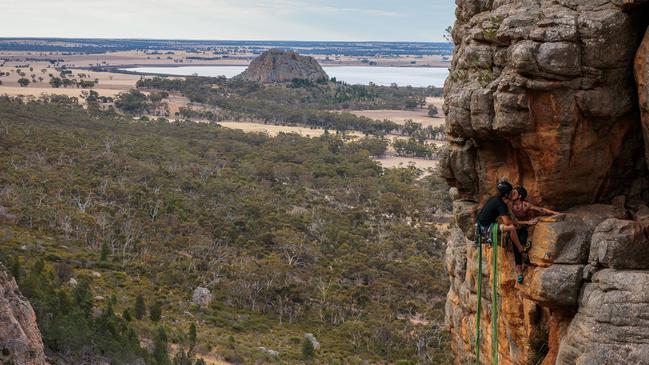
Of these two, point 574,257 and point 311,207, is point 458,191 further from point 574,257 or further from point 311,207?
point 311,207

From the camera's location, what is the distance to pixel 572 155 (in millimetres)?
8648

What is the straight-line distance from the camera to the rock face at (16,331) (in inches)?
737

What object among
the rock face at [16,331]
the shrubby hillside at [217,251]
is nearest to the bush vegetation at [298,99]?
the shrubby hillside at [217,251]

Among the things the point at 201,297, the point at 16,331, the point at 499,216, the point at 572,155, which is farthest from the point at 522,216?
the point at 201,297

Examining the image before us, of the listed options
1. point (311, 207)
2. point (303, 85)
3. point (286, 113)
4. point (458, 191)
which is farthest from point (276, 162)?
point (303, 85)

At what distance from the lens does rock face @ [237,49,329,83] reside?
164125 millimetres

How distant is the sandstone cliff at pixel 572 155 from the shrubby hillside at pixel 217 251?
61.0 ft

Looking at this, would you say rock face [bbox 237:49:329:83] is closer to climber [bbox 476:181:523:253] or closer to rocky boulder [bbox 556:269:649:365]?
climber [bbox 476:181:523:253]

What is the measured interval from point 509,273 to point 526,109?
2.08 metres

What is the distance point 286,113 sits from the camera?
123 m

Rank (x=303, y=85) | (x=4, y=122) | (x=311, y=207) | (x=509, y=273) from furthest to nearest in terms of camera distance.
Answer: (x=303, y=85), (x=4, y=122), (x=311, y=207), (x=509, y=273)

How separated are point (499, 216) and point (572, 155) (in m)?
1.12

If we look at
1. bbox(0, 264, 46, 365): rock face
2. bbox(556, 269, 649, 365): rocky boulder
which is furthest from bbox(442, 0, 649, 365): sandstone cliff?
bbox(0, 264, 46, 365): rock face

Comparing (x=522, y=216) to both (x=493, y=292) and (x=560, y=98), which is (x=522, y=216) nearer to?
(x=493, y=292)
